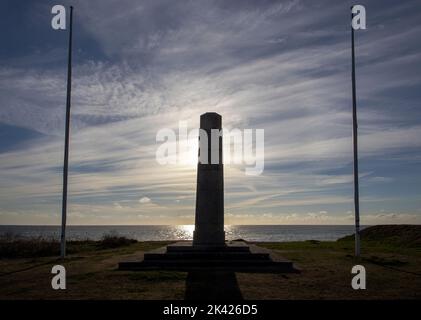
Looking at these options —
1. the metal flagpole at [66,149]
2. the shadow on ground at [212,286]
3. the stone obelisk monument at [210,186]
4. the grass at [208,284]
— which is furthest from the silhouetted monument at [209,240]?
the metal flagpole at [66,149]

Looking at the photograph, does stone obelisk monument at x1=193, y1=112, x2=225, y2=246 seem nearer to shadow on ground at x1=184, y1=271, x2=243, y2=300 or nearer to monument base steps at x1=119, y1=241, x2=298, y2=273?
monument base steps at x1=119, y1=241, x2=298, y2=273

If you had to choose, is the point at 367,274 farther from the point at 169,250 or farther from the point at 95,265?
the point at 95,265

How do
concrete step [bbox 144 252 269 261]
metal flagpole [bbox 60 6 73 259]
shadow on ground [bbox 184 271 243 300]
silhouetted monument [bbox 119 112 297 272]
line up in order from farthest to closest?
1. metal flagpole [bbox 60 6 73 259]
2. concrete step [bbox 144 252 269 261]
3. silhouetted monument [bbox 119 112 297 272]
4. shadow on ground [bbox 184 271 243 300]

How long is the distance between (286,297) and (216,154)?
→ 8.69 m

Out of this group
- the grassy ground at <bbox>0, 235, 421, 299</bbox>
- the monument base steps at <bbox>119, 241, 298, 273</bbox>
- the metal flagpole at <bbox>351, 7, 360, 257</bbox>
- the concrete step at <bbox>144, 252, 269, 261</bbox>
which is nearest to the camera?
the grassy ground at <bbox>0, 235, 421, 299</bbox>

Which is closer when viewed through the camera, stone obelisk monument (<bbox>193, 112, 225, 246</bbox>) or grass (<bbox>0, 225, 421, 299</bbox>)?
grass (<bbox>0, 225, 421, 299</bbox>)

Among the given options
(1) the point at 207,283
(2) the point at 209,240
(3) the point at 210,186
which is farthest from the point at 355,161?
(1) the point at 207,283

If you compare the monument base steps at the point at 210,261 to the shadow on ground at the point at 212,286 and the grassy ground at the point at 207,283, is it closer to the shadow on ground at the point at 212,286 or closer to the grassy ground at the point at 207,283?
the grassy ground at the point at 207,283

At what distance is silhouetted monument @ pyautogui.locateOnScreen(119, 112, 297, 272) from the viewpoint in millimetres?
16094

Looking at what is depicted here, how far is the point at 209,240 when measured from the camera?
58.4 ft

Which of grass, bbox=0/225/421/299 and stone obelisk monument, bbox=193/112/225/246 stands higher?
stone obelisk monument, bbox=193/112/225/246

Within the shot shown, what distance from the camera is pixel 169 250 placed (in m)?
17.8

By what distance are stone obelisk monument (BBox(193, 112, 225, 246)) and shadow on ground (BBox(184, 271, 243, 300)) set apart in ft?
10.4

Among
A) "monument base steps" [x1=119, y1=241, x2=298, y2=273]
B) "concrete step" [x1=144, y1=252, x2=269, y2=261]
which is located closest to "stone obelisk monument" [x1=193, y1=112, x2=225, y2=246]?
"monument base steps" [x1=119, y1=241, x2=298, y2=273]
